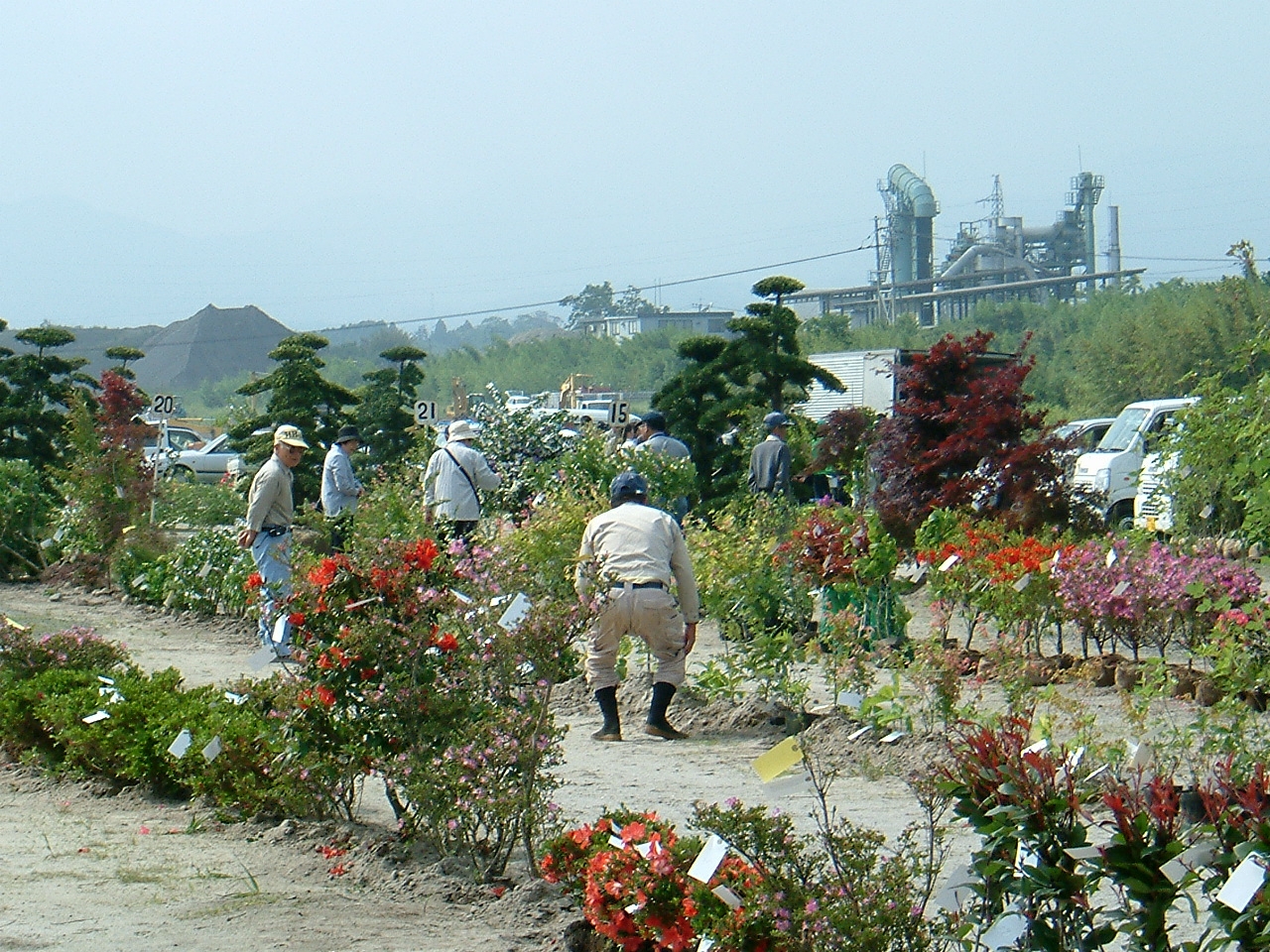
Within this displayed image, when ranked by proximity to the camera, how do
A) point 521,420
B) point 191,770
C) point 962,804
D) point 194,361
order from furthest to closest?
1. point 194,361
2. point 521,420
3. point 191,770
4. point 962,804

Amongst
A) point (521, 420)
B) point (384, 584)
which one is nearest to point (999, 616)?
point (384, 584)

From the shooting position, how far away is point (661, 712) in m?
8.48

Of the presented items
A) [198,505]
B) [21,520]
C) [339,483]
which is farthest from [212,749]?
[198,505]

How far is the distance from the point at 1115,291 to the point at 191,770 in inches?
3761

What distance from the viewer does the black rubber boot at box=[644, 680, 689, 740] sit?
8.46 metres

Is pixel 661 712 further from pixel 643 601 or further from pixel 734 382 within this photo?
pixel 734 382

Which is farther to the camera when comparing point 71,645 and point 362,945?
point 71,645

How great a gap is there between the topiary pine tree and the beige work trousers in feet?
15.1

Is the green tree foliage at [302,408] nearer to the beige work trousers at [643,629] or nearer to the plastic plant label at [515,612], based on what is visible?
the beige work trousers at [643,629]

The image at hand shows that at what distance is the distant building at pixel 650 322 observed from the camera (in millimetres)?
127750

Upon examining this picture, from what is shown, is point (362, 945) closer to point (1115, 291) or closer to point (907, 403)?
point (907, 403)

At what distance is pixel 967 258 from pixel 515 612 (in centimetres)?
10568

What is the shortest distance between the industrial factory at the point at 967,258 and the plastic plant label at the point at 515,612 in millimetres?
97194

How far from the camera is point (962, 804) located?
388cm
